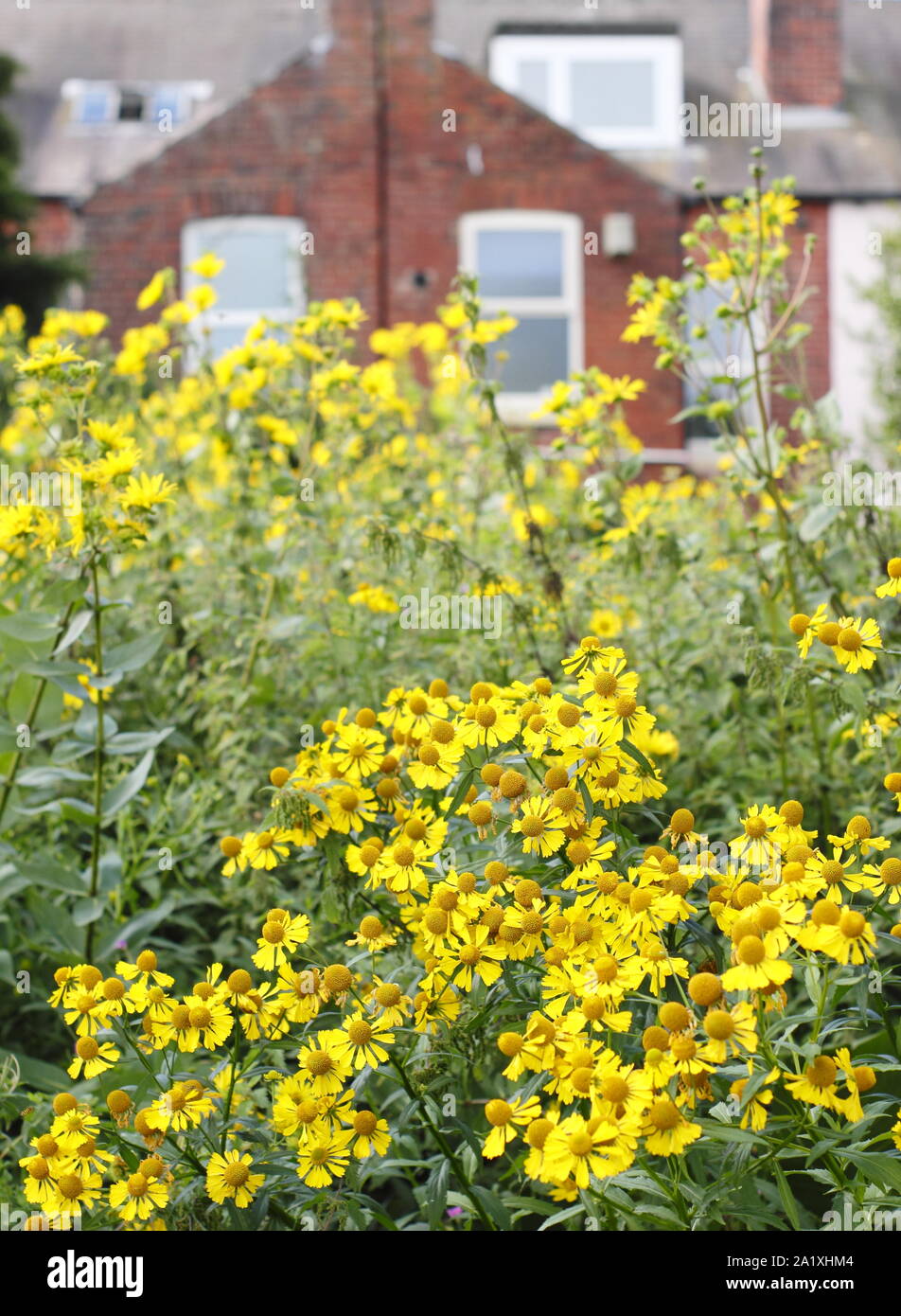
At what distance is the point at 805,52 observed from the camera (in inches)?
498

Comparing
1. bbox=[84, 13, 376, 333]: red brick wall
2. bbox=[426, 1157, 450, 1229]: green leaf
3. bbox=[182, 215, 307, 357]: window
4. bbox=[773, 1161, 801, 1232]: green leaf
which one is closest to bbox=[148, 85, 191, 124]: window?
bbox=[84, 13, 376, 333]: red brick wall

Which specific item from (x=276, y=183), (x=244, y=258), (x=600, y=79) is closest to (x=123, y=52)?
(x=276, y=183)

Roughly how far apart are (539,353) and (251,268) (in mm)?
2568

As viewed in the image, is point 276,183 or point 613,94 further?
point 613,94

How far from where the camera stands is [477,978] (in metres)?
1.52

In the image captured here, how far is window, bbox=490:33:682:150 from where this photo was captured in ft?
42.6

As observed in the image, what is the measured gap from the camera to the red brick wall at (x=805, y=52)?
1257 cm

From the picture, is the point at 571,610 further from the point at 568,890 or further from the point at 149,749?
the point at 568,890

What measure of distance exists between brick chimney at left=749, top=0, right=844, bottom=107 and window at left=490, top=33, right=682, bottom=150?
3.07 ft

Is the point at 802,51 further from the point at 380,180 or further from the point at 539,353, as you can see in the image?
the point at 380,180

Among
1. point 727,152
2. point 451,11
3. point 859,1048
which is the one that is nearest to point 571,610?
point 859,1048

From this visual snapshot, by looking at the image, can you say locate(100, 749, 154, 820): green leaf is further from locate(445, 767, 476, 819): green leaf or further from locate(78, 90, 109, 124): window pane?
locate(78, 90, 109, 124): window pane

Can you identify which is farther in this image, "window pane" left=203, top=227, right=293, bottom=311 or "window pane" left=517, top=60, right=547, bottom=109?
"window pane" left=517, top=60, right=547, bottom=109

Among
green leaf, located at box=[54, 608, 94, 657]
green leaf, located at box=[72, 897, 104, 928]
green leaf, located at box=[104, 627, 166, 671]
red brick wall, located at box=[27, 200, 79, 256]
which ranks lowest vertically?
green leaf, located at box=[72, 897, 104, 928]
